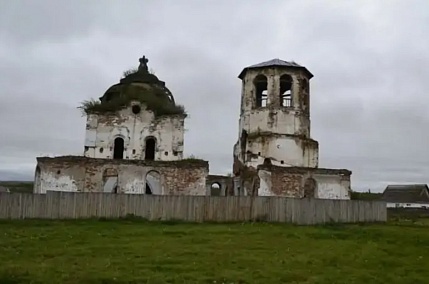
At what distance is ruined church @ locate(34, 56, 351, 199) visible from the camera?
26828 mm

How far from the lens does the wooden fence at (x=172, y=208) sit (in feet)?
68.7

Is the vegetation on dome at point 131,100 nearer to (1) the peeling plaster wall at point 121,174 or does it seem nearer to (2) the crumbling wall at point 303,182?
(1) the peeling plaster wall at point 121,174

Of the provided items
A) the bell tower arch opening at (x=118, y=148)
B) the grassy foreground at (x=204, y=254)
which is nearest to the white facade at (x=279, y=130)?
the bell tower arch opening at (x=118, y=148)

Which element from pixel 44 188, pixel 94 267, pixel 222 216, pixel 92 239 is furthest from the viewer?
pixel 44 188

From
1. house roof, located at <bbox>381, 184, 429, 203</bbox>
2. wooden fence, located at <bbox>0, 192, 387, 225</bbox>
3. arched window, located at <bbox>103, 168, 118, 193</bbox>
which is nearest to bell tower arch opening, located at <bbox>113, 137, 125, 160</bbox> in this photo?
arched window, located at <bbox>103, 168, 118, 193</bbox>

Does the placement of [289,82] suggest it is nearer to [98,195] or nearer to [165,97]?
[165,97]

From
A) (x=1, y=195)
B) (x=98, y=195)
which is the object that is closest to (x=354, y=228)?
(x=98, y=195)

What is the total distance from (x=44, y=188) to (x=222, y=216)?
9.82 meters

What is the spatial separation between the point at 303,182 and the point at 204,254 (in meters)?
15.5

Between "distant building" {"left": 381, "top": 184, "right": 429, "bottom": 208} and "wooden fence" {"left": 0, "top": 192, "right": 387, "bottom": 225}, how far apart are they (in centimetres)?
3197

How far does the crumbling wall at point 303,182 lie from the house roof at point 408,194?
25952 millimetres

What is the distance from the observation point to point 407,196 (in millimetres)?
53906

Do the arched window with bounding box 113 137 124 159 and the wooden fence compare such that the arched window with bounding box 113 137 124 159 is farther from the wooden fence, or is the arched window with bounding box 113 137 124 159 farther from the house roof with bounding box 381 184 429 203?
the house roof with bounding box 381 184 429 203

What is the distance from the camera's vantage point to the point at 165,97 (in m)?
31.3
